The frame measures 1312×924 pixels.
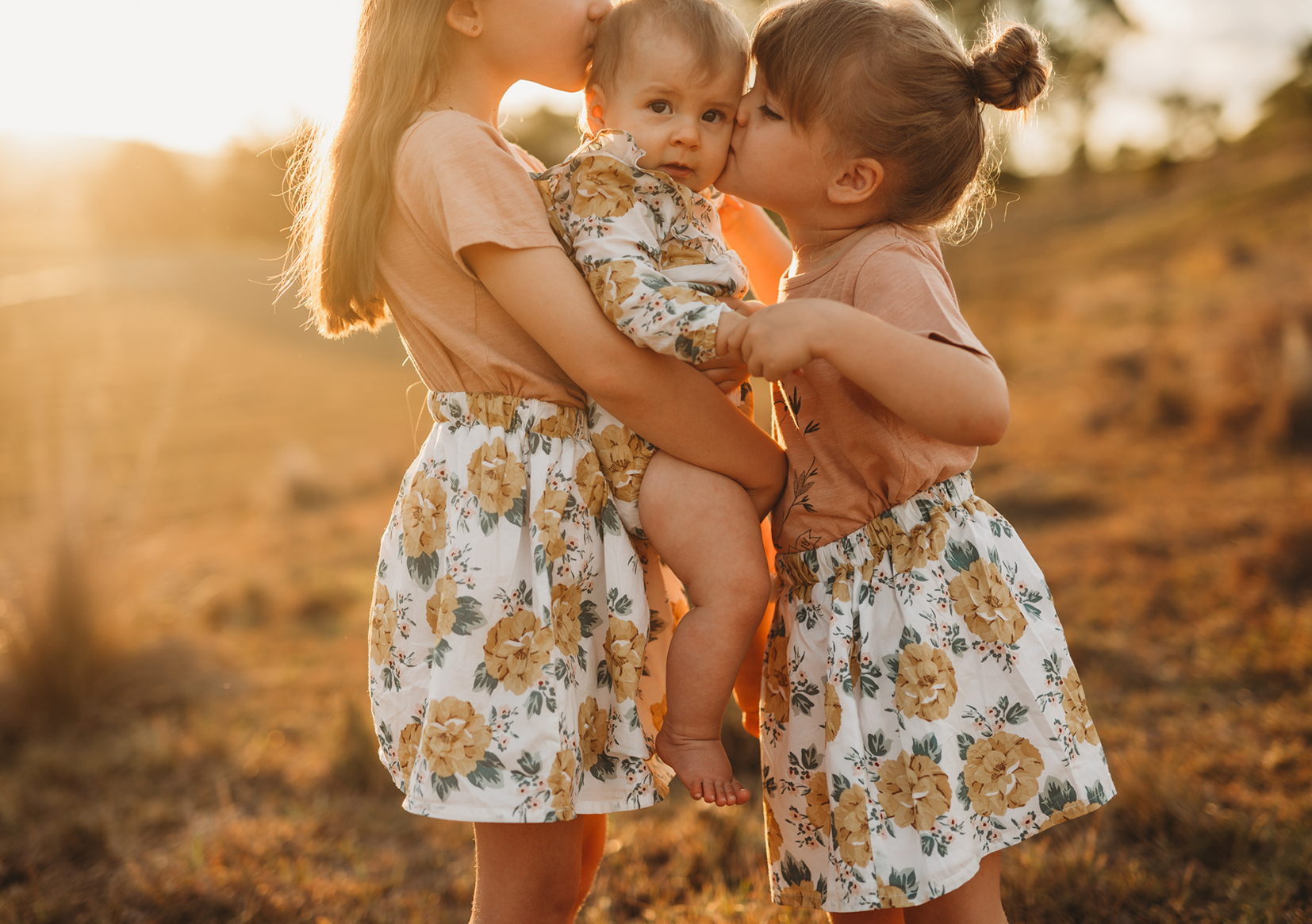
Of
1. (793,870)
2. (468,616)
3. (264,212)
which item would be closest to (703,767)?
(793,870)

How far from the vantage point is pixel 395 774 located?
1.51 metres

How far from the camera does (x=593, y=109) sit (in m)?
1.65

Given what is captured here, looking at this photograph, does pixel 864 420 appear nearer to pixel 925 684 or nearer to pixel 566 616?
pixel 925 684

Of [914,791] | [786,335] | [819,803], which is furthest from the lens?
[819,803]

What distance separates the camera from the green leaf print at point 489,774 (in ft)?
4.47

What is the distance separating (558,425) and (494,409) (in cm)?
10

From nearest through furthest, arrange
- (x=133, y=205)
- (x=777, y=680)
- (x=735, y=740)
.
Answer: (x=777, y=680) → (x=735, y=740) → (x=133, y=205)

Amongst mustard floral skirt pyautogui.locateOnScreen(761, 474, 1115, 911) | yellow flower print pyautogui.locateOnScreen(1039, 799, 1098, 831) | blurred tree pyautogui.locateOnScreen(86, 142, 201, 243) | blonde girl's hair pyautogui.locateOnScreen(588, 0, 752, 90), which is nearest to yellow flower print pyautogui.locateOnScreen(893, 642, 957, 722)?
mustard floral skirt pyautogui.locateOnScreen(761, 474, 1115, 911)

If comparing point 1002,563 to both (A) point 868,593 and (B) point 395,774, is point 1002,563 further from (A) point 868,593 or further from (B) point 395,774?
(B) point 395,774

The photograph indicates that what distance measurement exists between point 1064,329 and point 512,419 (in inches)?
511

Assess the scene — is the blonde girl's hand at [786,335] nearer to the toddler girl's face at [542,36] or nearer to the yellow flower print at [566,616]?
the yellow flower print at [566,616]

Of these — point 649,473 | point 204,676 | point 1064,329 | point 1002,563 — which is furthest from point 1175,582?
point 1064,329

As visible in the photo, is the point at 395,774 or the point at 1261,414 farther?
the point at 1261,414

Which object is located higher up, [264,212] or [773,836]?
[264,212]
